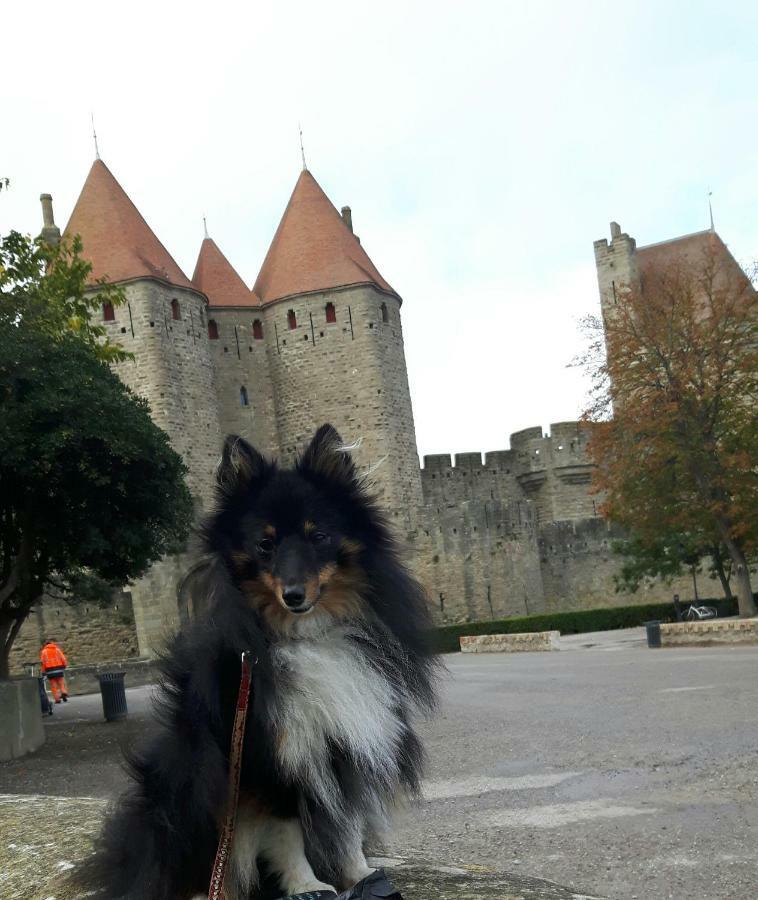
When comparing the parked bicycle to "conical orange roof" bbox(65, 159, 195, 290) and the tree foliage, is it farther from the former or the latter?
"conical orange roof" bbox(65, 159, 195, 290)

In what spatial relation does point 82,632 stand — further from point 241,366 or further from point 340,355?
point 340,355

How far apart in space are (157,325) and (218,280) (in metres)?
7.25

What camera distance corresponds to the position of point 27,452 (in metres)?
12.4

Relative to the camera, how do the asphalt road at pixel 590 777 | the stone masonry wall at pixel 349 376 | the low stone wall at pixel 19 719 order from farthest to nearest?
1. the stone masonry wall at pixel 349 376
2. the low stone wall at pixel 19 719
3. the asphalt road at pixel 590 777

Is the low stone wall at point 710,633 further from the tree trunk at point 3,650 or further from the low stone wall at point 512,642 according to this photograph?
the tree trunk at point 3,650

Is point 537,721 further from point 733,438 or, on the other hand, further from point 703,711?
point 733,438

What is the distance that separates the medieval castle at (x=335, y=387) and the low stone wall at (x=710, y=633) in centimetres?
1862

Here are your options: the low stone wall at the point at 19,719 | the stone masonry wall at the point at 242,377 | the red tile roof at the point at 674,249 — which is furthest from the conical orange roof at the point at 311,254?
the low stone wall at the point at 19,719

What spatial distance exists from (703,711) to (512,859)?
5.56 m

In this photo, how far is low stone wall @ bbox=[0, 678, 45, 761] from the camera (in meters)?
11.7

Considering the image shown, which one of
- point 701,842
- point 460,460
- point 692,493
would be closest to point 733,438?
point 692,493

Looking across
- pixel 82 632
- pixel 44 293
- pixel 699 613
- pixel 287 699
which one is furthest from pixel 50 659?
pixel 287 699

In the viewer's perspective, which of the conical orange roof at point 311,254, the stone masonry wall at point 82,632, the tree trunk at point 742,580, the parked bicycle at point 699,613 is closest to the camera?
the tree trunk at point 742,580

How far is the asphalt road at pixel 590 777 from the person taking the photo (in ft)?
15.6
